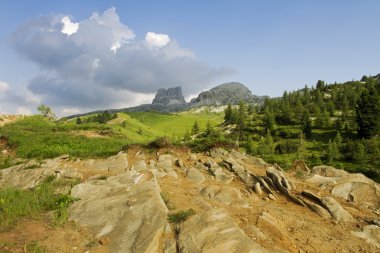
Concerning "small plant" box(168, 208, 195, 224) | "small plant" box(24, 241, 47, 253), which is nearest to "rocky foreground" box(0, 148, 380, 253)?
"small plant" box(168, 208, 195, 224)

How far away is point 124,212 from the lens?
1318 cm

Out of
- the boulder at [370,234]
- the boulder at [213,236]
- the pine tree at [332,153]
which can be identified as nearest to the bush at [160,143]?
the boulder at [213,236]

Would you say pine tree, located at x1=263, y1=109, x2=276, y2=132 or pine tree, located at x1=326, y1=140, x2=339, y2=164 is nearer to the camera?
pine tree, located at x1=326, y1=140, x2=339, y2=164

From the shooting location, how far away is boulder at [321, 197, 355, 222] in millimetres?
13664

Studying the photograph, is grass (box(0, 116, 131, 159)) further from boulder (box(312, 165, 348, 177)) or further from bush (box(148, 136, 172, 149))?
boulder (box(312, 165, 348, 177))

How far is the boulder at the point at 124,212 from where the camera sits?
11141 mm

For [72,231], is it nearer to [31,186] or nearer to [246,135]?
[31,186]

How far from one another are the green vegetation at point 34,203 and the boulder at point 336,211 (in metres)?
12.2

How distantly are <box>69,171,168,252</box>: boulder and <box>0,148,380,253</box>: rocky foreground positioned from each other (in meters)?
0.04

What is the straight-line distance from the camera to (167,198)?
48.5 feet

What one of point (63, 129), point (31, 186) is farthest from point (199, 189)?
point (63, 129)

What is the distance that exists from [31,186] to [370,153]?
10840 centimetres

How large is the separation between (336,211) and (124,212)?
9865 mm

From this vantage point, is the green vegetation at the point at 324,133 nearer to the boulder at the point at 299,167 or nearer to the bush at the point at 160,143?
the boulder at the point at 299,167
